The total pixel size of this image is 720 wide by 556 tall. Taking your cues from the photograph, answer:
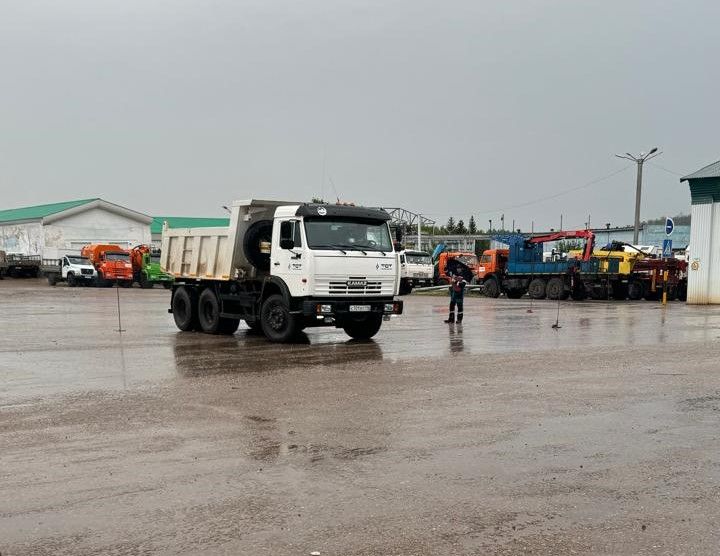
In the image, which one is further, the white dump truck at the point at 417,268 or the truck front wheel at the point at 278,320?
the white dump truck at the point at 417,268

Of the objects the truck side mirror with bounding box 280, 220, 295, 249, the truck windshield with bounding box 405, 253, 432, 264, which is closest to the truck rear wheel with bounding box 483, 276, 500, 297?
the truck windshield with bounding box 405, 253, 432, 264

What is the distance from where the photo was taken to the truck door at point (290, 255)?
1608cm

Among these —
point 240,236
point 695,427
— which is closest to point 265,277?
point 240,236

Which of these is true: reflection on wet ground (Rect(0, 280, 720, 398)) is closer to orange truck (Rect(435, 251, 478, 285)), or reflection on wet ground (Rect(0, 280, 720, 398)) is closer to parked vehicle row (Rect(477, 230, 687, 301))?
parked vehicle row (Rect(477, 230, 687, 301))

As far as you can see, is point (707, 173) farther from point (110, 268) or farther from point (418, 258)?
point (110, 268)

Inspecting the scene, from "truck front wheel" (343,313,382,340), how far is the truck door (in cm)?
181

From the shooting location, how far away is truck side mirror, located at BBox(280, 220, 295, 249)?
53.3 feet

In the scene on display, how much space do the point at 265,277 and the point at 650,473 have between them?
450 inches

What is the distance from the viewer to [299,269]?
633 inches

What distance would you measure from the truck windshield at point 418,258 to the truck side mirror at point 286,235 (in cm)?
3126

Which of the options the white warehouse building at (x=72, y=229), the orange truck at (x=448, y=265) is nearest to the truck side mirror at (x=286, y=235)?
the orange truck at (x=448, y=265)

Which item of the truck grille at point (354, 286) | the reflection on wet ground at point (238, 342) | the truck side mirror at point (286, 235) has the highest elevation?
the truck side mirror at point (286, 235)

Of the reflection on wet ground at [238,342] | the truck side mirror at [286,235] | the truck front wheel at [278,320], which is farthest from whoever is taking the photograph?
the truck front wheel at [278,320]

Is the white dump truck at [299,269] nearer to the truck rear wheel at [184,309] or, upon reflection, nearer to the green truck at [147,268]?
the truck rear wheel at [184,309]
